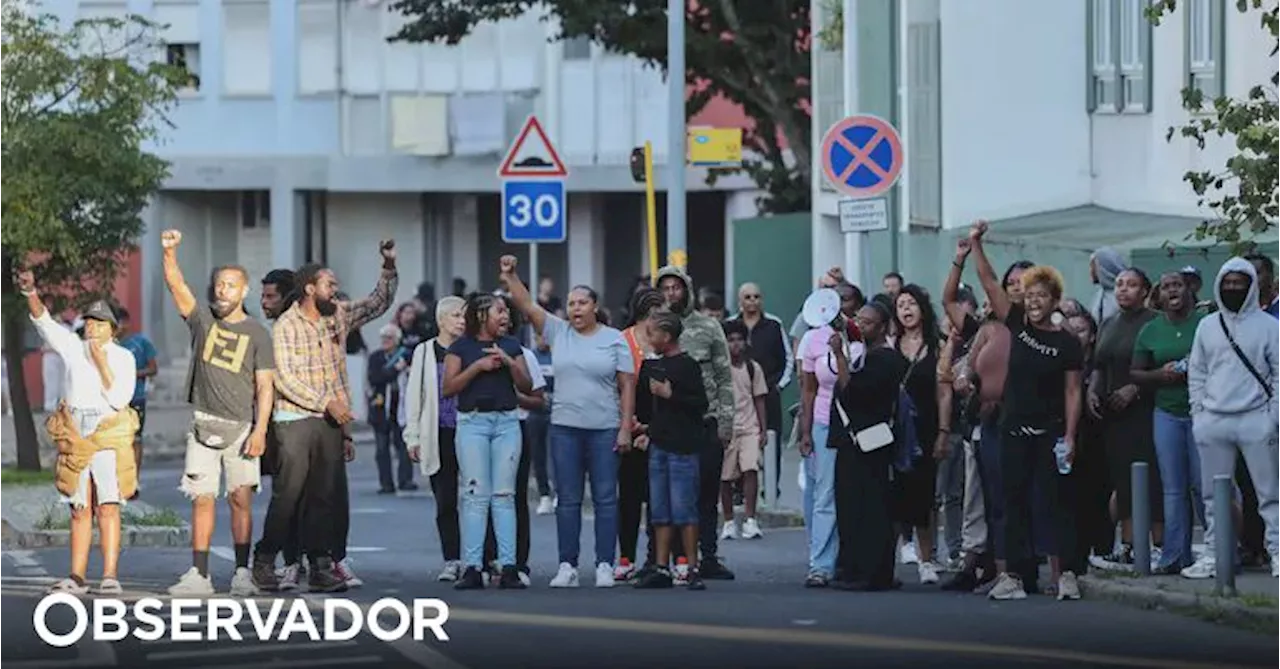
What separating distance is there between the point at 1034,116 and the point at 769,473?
4.73 m

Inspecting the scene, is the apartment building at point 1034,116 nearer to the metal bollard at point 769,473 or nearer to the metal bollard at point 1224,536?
the metal bollard at point 769,473

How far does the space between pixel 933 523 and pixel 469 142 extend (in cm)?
3293

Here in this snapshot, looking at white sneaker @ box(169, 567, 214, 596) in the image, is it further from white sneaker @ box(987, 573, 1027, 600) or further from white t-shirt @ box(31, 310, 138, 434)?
white sneaker @ box(987, 573, 1027, 600)

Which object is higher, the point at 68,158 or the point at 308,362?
the point at 68,158

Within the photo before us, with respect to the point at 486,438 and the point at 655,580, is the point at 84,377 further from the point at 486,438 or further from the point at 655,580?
the point at 655,580

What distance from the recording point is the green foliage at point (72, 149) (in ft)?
101

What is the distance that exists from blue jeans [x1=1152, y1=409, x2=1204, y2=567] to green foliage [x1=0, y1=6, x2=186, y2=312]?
1496 cm

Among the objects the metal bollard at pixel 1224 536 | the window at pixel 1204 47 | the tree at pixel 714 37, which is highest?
the tree at pixel 714 37

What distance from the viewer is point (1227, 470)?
18.1 m

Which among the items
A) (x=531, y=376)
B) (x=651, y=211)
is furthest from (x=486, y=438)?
(x=651, y=211)

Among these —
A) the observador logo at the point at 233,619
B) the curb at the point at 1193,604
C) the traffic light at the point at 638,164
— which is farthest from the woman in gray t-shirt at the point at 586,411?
the traffic light at the point at 638,164

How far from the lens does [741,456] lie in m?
23.6

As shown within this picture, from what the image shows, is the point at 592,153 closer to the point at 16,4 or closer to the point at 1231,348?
the point at 16,4

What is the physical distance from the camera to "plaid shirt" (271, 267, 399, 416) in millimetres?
17953
